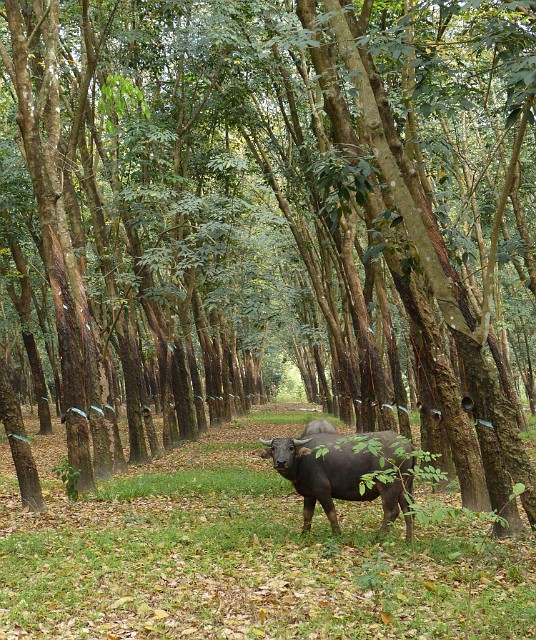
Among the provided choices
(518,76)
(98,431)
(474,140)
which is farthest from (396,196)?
(474,140)

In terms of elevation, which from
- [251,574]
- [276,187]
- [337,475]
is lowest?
[251,574]

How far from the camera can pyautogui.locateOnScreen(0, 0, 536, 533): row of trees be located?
29.1ft

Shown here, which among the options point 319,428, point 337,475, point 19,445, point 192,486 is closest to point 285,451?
point 337,475

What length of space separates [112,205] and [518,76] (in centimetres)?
1446

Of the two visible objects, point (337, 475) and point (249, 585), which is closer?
point (249, 585)

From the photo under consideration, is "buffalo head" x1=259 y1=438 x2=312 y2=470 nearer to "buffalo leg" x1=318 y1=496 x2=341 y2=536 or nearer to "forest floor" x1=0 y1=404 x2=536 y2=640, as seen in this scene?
"buffalo leg" x1=318 y1=496 x2=341 y2=536

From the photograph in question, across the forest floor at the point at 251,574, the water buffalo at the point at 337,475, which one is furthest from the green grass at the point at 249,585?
the water buffalo at the point at 337,475

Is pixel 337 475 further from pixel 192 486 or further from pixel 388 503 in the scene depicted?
pixel 192 486

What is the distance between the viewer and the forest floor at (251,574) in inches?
275

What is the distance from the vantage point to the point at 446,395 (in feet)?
37.1

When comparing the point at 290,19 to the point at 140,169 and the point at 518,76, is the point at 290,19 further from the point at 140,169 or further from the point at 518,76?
the point at 518,76

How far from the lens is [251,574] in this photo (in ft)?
28.6

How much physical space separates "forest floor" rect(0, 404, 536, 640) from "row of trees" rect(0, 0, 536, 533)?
1299 millimetres

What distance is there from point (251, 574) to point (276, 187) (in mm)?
16921
